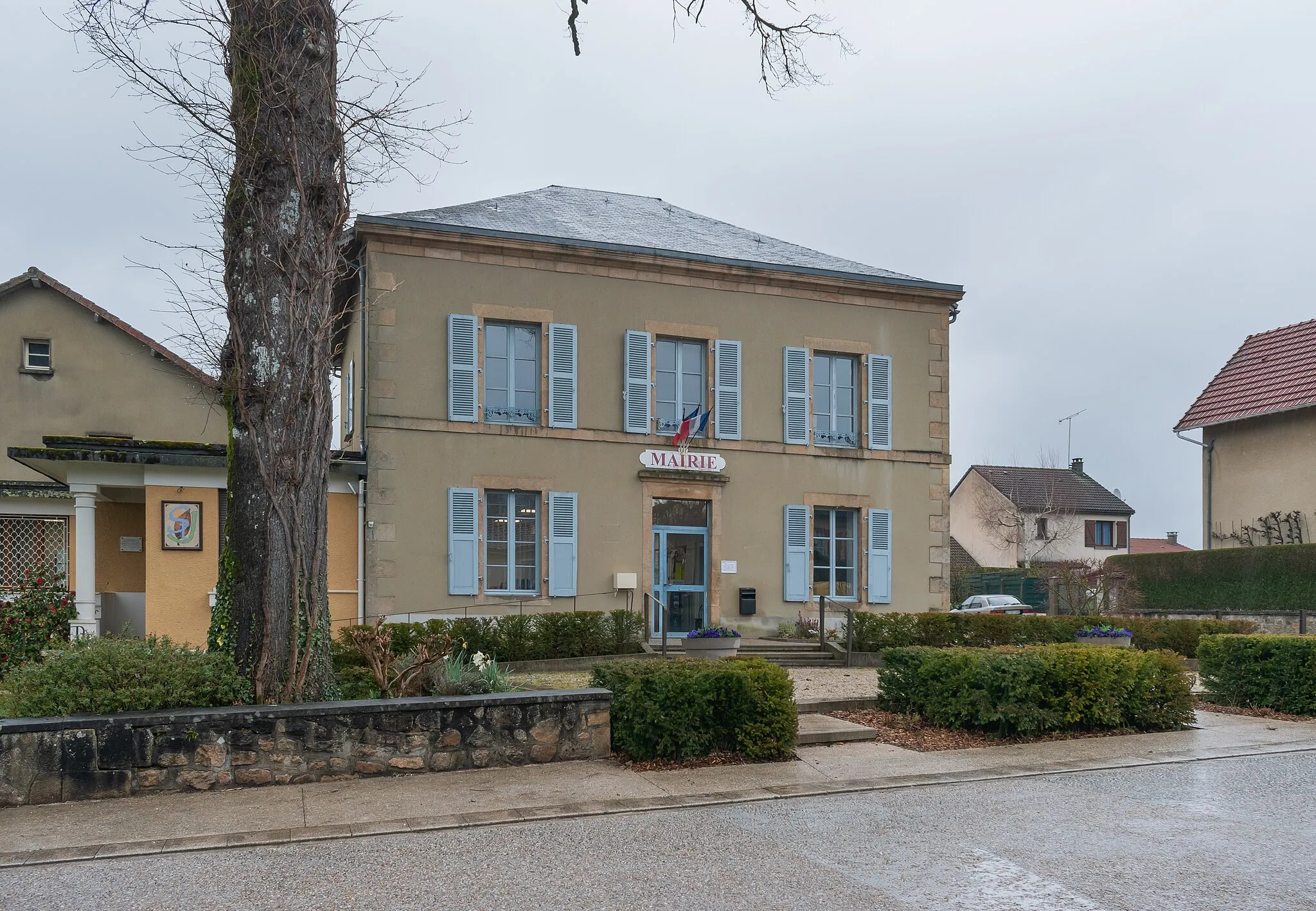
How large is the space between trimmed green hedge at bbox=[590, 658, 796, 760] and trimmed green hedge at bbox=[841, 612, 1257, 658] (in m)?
8.65

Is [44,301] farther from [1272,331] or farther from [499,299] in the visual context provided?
[1272,331]

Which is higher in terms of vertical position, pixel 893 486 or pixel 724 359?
pixel 724 359

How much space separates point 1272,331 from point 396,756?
27.0 meters

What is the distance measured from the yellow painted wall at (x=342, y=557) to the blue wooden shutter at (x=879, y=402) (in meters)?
8.67

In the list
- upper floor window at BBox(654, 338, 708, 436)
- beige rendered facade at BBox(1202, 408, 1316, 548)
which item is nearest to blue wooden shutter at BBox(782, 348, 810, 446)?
upper floor window at BBox(654, 338, 708, 436)

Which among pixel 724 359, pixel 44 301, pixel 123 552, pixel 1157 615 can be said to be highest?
pixel 44 301

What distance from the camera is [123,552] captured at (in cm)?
1672

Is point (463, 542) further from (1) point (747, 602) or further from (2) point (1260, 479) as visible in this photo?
(2) point (1260, 479)

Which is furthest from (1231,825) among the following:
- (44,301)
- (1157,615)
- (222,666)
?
(44,301)

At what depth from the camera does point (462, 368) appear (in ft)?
56.4

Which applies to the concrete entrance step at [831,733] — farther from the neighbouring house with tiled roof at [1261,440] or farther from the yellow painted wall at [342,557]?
the neighbouring house with tiled roof at [1261,440]

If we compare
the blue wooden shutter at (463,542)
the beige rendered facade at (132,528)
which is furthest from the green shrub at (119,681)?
Answer: the blue wooden shutter at (463,542)

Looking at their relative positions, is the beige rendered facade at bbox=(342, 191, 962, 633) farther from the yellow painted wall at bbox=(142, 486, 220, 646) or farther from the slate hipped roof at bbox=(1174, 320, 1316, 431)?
the slate hipped roof at bbox=(1174, 320, 1316, 431)

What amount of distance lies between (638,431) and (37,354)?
44.2ft
